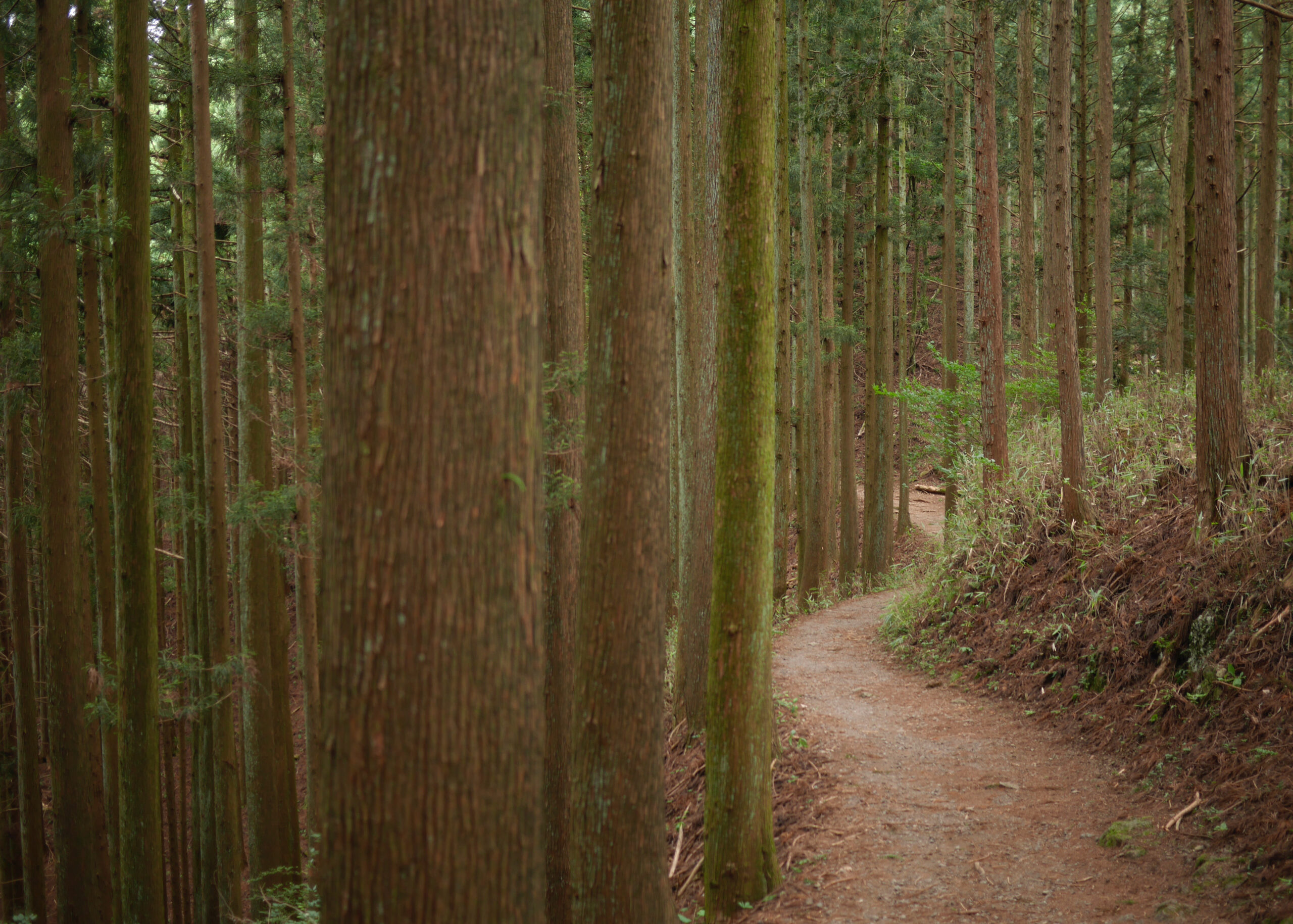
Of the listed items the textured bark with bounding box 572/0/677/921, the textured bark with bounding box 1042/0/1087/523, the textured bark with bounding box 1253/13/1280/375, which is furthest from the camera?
the textured bark with bounding box 1253/13/1280/375

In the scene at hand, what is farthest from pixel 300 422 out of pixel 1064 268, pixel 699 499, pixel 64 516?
pixel 1064 268

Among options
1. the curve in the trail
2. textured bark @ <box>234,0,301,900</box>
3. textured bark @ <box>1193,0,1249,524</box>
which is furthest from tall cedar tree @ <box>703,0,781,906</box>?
textured bark @ <box>234,0,301,900</box>

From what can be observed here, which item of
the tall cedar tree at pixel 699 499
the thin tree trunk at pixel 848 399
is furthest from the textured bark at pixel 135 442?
the thin tree trunk at pixel 848 399

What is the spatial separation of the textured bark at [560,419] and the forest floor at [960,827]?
1290 millimetres

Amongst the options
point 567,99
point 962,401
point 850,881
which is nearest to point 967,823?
point 850,881

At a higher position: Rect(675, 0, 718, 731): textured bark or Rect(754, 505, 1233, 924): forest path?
Rect(675, 0, 718, 731): textured bark

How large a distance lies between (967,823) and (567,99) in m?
6.07

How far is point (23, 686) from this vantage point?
10.5 m

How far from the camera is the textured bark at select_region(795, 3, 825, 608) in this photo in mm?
14594

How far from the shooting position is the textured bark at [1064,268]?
9094mm

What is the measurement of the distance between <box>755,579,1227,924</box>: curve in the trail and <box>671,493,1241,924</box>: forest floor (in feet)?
0.04

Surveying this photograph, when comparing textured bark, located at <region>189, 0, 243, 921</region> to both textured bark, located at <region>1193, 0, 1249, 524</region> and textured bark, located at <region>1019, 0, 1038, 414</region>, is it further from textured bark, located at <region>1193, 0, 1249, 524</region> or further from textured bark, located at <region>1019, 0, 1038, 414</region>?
textured bark, located at <region>1019, 0, 1038, 414</region>

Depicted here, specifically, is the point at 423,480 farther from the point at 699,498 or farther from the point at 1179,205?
the point at 1179,205

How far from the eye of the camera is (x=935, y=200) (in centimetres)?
2320
